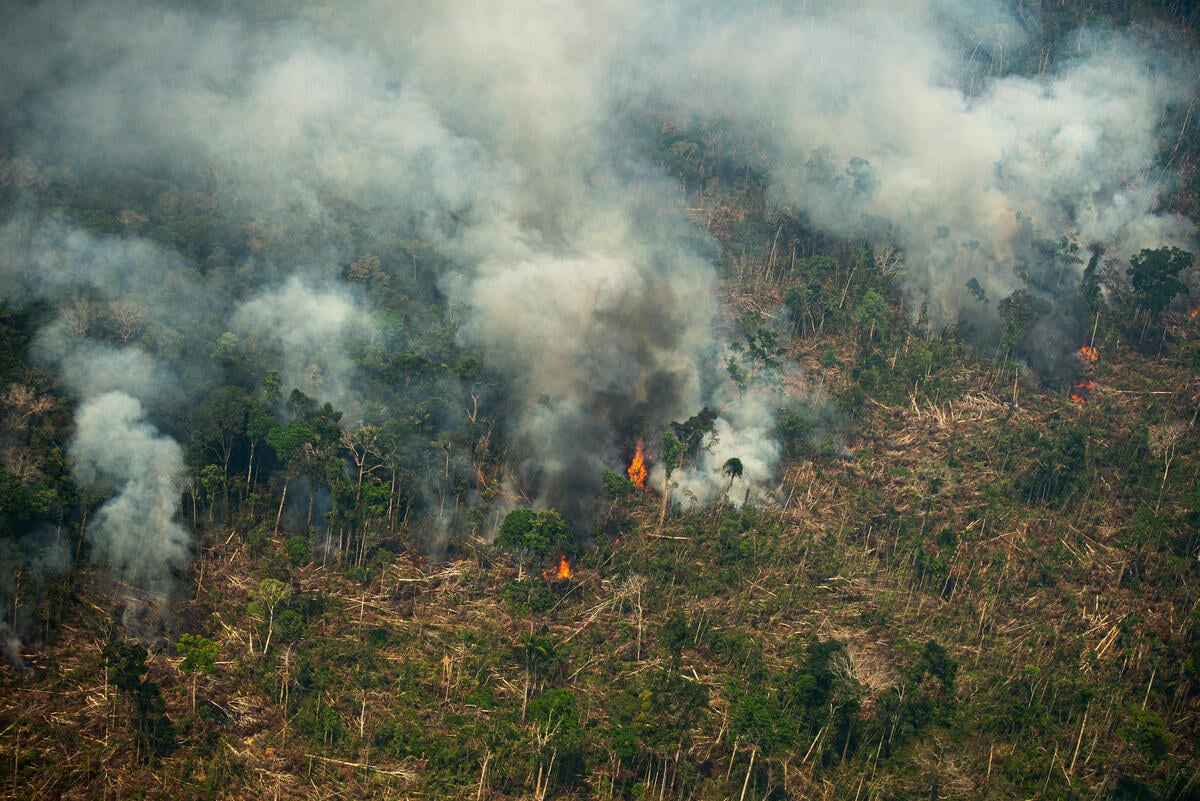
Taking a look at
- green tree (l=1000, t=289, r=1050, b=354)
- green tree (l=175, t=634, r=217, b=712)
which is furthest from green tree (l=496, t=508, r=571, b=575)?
green tree (l=1000, t=289, r=1050, b=354)

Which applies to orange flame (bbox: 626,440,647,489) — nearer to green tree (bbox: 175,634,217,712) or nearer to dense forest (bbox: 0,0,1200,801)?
dense forest (bbox: 0,0,1200,801)

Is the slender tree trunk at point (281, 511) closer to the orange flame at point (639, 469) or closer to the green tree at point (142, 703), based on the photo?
the green tree at point (142, 703)

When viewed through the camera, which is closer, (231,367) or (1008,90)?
(231,367)

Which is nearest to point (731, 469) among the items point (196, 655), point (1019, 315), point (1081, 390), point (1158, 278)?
point (1019, 315)

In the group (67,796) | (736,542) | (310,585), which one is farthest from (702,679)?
(67,796)

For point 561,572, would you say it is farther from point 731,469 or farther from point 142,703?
point 142,703

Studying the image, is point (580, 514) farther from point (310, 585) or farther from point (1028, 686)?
point (1028, 686)
